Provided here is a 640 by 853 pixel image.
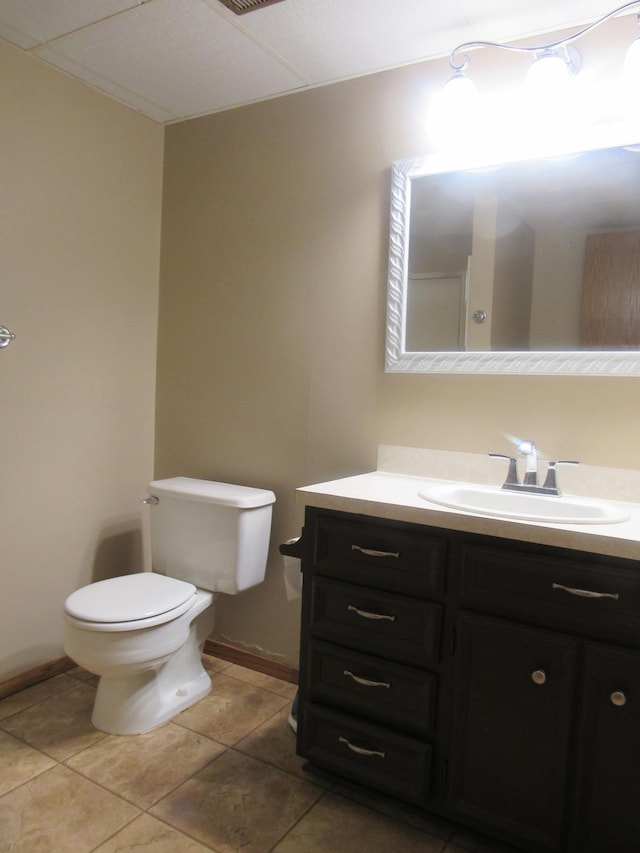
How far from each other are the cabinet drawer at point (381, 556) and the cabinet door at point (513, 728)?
13 centimetres

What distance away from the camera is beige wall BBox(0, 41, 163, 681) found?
2.00 meters

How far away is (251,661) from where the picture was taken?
2.31 metres

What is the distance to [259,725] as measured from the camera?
1937 millimetres

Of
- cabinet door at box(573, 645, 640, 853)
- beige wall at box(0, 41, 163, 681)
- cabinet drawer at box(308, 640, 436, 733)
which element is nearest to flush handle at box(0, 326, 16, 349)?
beige wall at box(0, 41, 163, 681)

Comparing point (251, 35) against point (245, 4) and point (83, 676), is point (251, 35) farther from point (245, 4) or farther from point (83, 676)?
point (83, 676)

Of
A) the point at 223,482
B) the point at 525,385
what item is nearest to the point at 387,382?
the point at 525,385

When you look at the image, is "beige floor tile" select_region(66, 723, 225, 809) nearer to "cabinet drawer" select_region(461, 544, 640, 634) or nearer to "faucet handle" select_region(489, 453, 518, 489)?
"cabinet drawer" select_region(461, 544, 640, 634)

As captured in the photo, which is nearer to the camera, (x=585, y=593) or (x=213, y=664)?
(x=585, y=593)

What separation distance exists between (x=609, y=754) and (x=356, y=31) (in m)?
1.96

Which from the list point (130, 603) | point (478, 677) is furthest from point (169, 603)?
point (478, 677)

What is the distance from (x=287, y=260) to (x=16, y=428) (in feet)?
3.63

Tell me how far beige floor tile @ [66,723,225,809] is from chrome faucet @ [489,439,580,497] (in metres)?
1.18

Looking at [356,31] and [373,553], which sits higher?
[356,31]

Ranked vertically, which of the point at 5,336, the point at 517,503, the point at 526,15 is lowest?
the point at 517,503
